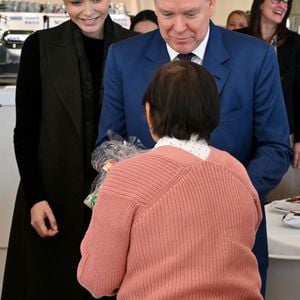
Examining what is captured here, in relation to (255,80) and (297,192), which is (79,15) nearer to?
(255,80)

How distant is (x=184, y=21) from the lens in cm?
134

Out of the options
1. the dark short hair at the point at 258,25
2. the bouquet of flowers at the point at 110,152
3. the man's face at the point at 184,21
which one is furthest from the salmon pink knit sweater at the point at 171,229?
the dark short hair at the point at 258,25

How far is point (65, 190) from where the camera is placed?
5.78 ft

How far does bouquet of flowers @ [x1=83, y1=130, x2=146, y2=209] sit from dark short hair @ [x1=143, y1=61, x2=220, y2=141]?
281 millimetres

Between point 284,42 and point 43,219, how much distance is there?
1.58 meters

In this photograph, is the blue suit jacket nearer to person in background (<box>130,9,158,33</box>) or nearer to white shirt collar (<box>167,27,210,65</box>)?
white shirt collar (<box>167,27,210,65</box>)

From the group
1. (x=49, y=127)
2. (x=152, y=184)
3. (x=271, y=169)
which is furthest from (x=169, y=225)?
(x=49, y=127)

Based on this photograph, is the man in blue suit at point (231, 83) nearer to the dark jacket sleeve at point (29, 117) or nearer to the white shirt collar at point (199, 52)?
the white shirt collar at point (199, 52)

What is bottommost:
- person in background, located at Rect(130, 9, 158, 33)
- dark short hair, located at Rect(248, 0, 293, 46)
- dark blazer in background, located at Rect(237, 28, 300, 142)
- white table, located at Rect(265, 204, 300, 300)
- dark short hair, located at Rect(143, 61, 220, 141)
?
white table, located at Rect(265, 204, 300, 300)

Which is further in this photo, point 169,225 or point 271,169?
point 271,169

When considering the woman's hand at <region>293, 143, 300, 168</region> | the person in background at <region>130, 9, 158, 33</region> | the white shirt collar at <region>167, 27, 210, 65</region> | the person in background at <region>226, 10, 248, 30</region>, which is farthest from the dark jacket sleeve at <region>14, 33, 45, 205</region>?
the person in background at <region>226, 10, 248, 30</region>

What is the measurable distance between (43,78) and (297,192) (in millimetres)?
1139

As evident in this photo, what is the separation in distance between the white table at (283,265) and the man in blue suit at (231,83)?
8.7 inches

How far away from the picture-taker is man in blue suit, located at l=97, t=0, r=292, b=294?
4.48ft
